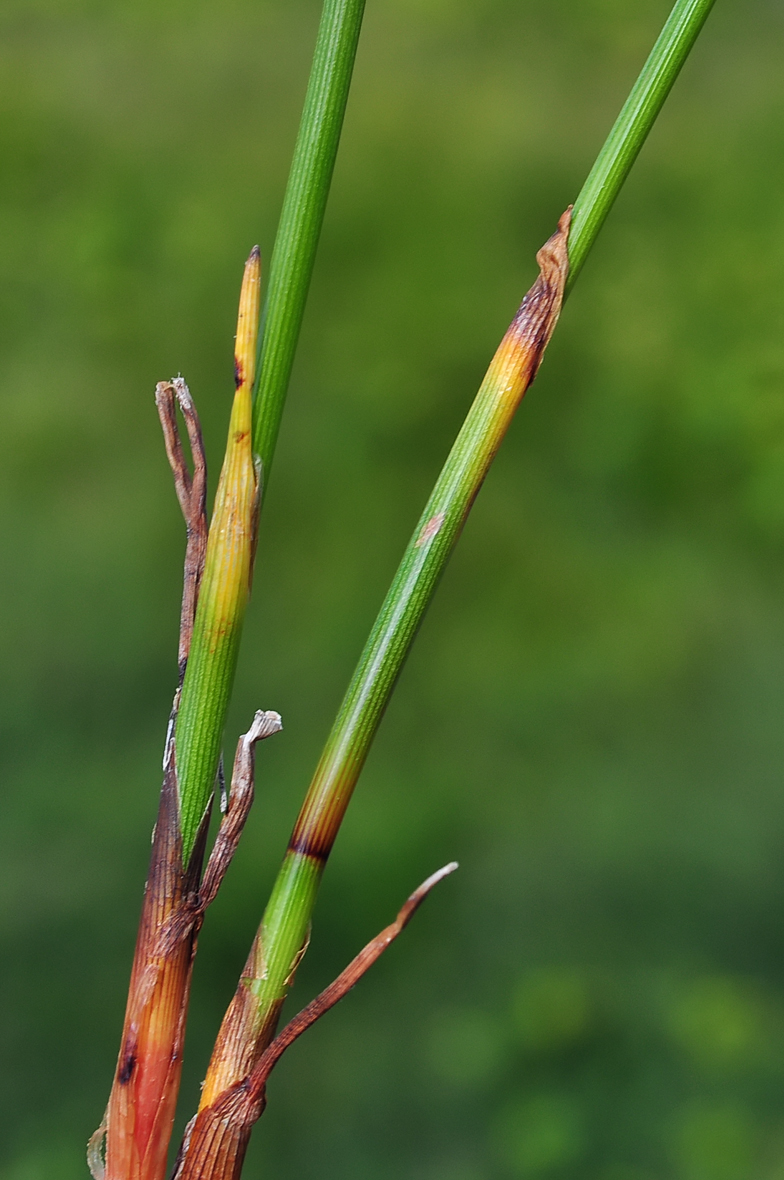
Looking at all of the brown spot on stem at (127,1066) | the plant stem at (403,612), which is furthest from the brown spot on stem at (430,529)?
the brown spot on stem at (127,1066)

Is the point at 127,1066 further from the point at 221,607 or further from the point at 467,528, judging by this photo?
the point at 467,528

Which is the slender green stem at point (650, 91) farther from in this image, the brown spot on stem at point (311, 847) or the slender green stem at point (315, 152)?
the brown spot on stem at point (311, 847)

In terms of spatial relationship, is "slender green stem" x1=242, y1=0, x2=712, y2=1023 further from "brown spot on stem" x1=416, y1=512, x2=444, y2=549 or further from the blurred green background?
the blurred green background

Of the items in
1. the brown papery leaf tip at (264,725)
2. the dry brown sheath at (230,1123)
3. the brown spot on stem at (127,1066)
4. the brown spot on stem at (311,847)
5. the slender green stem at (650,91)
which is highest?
the slender green stem at (650,91)

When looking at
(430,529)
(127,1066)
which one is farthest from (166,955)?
(430,529)

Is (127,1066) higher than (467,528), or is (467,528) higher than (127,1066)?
(467,528)

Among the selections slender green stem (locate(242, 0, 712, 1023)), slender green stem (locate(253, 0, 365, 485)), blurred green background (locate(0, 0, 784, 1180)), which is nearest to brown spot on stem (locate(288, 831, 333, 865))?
slender green stem (locate(242, 0, 712, 1023))

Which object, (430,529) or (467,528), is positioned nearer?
(430,529)
